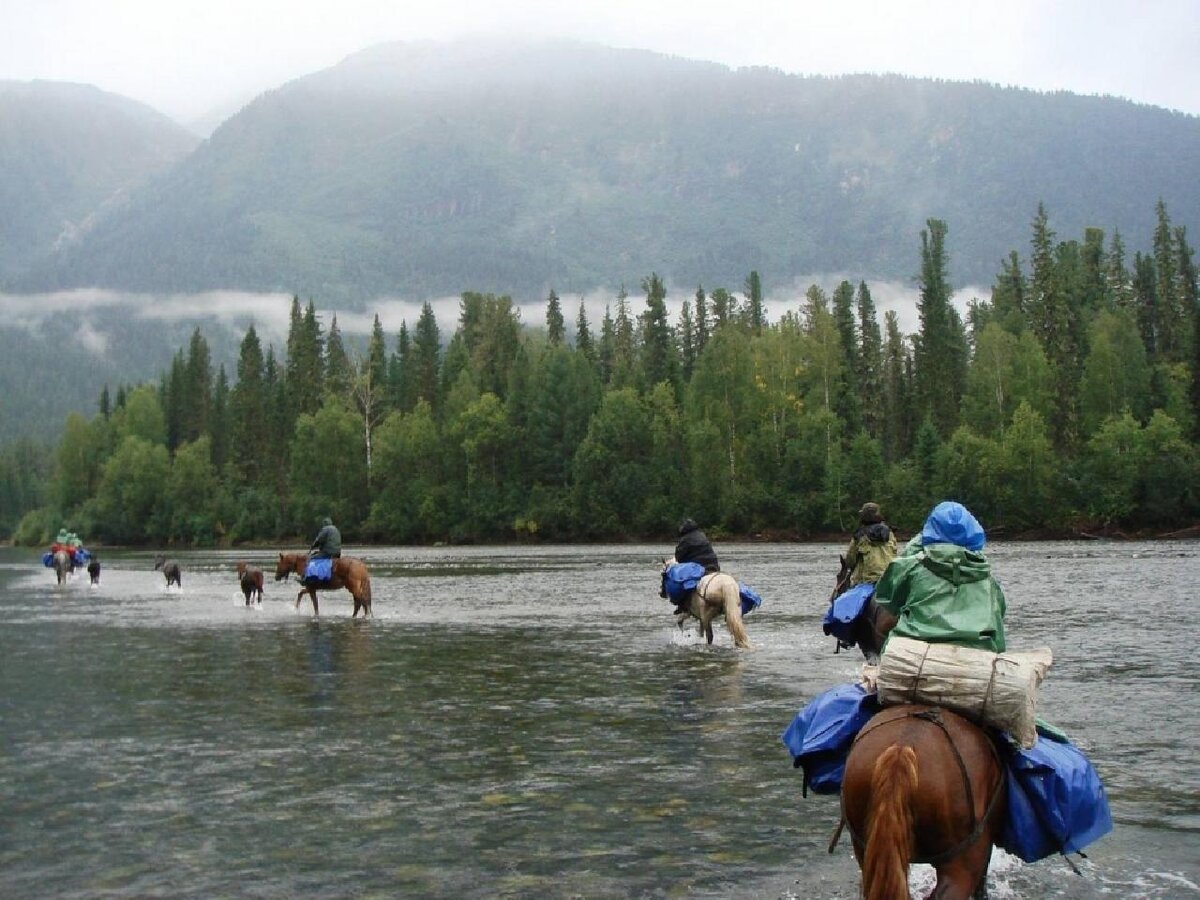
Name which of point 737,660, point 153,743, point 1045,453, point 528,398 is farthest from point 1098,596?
point 528,398

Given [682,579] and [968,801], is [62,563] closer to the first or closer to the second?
[682,579]

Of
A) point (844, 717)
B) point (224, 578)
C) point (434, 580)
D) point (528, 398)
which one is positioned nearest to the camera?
point (844, 717)

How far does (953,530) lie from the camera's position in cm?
789

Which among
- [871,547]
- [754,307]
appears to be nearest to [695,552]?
[871,547]

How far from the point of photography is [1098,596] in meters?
32.3

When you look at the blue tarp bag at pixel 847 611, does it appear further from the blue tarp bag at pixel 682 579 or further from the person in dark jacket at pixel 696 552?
the person in dark jacket at pixel 696 552

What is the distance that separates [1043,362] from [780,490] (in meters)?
24.4

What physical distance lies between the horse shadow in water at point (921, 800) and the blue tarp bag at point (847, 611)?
27.0 ft

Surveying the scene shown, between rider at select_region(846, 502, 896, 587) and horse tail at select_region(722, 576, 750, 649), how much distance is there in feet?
15.4

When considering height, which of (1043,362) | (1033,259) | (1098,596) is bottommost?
(1098,596)

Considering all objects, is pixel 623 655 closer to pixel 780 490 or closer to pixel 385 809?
pixel 385 809

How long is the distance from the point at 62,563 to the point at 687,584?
1601 inches

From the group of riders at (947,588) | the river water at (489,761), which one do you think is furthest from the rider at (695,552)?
the group of riders at (947,588)

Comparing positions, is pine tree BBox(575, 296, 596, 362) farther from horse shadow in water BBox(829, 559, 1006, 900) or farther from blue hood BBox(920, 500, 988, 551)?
horse shadow in water BBox(829, 559, 1006, 900)
